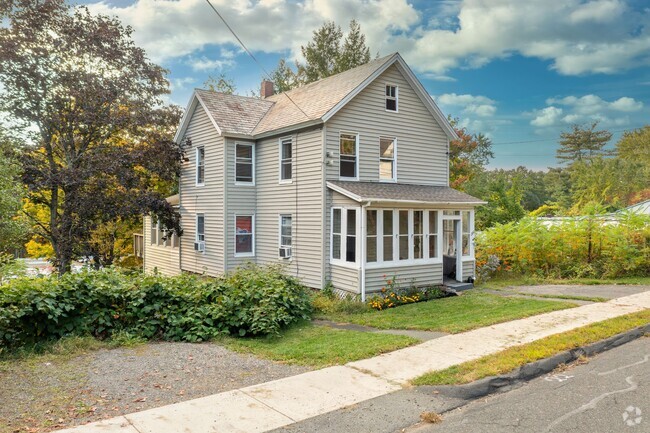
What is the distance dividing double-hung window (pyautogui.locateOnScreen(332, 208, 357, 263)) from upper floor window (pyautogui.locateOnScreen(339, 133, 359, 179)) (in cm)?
152

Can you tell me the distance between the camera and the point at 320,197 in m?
14.0

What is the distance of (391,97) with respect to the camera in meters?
15.5

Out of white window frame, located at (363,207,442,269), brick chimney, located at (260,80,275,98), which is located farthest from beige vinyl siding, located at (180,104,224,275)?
white window frame, located at (363,207,442,269)

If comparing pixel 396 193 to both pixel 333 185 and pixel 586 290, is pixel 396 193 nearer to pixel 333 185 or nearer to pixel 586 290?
pixel 333 185

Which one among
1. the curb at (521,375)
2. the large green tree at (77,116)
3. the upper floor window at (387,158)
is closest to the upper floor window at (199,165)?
the large green tree at (77,116)

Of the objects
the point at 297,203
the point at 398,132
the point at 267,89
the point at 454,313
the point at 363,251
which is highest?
the point at 267,89

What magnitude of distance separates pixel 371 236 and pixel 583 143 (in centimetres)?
5425

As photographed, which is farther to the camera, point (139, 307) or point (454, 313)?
point (454, 313)

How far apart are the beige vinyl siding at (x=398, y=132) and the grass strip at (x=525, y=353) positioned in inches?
324

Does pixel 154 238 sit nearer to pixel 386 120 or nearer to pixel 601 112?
pixel 386 120

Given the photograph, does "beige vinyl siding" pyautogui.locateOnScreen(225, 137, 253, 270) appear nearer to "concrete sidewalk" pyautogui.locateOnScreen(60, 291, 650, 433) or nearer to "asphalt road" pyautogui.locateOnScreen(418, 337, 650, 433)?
"concrete sidewalk" pyautogui.locateOnScreen(60, 291, 650, 433)

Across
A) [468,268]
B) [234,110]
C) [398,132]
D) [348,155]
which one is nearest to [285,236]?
[348,155]

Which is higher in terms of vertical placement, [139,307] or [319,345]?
[139,307]

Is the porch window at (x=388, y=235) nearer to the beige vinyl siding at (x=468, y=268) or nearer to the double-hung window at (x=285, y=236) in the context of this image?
the beige vinyl siding at (x=468, y=268)
